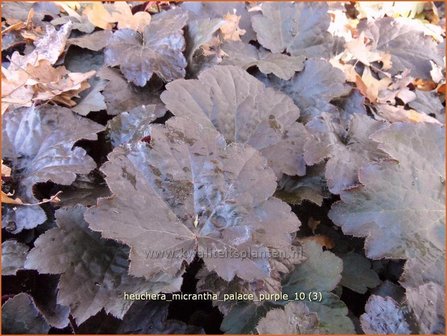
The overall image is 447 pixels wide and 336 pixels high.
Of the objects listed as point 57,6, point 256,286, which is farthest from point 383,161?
point 57,6

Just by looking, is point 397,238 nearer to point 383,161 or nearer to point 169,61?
point 383,161

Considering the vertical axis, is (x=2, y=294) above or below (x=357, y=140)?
below

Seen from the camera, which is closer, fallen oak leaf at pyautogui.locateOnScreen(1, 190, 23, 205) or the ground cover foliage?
the ground cover foliage

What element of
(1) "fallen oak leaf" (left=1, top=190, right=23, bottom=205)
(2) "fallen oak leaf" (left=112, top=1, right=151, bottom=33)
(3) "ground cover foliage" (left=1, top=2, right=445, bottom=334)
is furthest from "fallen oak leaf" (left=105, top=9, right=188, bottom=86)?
(1) "fallen oak leaf" (left=1, top=190, right=23, bottom=205)

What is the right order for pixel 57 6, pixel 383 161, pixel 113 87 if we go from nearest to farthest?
pixel 383 161, pixel 113 87, pixel 57 6

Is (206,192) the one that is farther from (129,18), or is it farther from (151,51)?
(129,18)

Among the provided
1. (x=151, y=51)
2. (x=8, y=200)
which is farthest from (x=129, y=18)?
(x=8, y=200)

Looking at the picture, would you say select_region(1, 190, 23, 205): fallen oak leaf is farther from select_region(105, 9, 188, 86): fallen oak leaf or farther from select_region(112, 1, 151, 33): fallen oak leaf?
select_region(112, 1, 151, 33): fallen oak leaf

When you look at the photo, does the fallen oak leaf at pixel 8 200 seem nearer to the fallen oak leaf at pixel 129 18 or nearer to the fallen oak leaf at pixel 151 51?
the fallen oak leaf at pixel 151 51

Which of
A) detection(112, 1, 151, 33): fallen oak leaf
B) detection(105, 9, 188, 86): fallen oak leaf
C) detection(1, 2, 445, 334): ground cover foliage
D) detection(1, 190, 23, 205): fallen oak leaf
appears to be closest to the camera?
detection(1, 2, 445, 334): ground cover foliage
